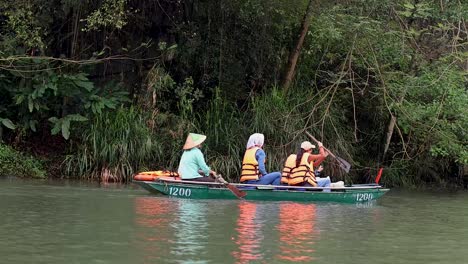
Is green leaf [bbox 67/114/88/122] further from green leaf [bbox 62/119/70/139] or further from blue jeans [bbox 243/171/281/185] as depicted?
blue jeans [bbox 243/171/281/185]

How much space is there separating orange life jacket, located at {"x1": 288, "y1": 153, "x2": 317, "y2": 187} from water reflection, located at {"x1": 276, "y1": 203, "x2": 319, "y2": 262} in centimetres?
82

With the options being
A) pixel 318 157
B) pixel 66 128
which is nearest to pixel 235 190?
pixel 318 157

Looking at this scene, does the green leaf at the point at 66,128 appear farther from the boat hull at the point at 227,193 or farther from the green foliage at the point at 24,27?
the boat hull at the point at 227,193

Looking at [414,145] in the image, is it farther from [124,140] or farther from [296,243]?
[296,243]

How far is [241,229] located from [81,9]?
10.3m

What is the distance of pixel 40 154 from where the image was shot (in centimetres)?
1894

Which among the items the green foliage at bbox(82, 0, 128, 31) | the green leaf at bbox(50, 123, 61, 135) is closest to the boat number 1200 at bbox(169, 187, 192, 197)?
the green leaf at bbox(50, 123, 61, 135)

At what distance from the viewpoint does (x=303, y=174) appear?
47.1 ft

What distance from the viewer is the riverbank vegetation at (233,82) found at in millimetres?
17625

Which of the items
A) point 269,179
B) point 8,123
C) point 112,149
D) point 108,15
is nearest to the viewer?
point 269,179

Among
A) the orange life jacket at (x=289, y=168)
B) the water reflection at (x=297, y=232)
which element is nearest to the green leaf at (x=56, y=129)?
the orange life jacket at (x=289, y=168)

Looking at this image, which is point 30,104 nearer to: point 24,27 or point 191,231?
point 24,27

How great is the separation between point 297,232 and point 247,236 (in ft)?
2.99

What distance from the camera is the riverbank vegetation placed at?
57.8 feet
